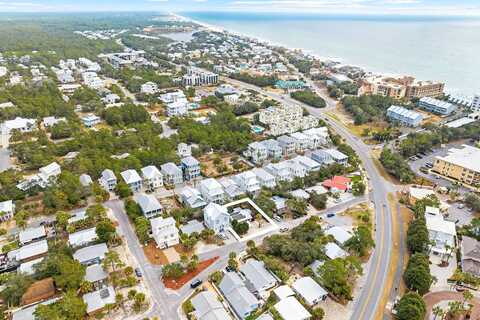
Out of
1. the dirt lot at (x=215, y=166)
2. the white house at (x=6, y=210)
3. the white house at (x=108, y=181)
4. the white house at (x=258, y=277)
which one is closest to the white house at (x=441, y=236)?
the white house at (x=258, y=277)

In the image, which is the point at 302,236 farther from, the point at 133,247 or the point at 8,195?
the point at 8,195

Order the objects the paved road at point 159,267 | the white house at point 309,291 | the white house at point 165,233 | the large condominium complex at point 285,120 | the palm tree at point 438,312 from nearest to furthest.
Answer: the palm tree at point 438,312 < the paved road at point 159,267 < the white house at point 309,291 < the white house at point 165,233 < the large condominium complex at point 285,120

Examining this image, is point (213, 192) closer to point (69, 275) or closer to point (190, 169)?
point (190, 169)

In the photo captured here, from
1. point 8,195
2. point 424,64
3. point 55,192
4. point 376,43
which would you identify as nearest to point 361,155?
point 55,192

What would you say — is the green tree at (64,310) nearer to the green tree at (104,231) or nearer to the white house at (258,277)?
the green tree at (104,231)

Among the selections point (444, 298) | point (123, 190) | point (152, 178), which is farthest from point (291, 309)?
point (152, 178)

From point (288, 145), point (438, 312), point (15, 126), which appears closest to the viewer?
point (438, 312)
